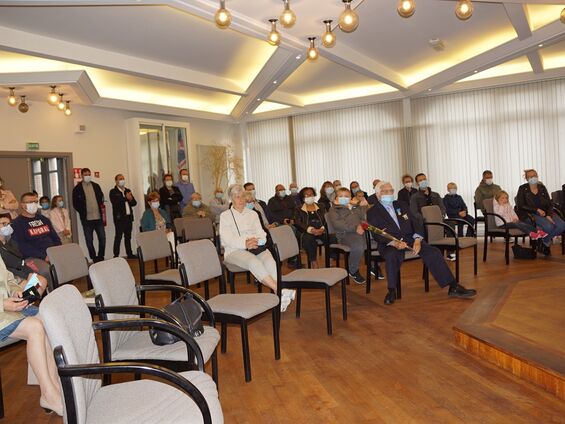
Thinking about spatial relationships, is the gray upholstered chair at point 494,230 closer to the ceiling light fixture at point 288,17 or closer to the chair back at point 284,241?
the chair back at point 284,241

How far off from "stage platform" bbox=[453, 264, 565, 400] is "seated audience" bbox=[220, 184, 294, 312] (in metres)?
1.63

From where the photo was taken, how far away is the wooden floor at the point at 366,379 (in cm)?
286

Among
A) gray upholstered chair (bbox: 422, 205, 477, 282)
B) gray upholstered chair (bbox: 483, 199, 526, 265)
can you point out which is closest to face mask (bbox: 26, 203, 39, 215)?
gray upholstered chair (bbox: 422, 205, 477, 282)

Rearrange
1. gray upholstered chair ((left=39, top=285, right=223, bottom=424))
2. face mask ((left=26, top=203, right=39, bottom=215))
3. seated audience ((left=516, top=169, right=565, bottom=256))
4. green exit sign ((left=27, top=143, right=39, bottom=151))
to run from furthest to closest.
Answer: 1. green exit sign ((left=27, top=143, right=39, bottom=151))
2. seated audience ((left=516, top=169, right=565, bottom=256))
3. face mask ((left=26, top=203, right=39, bottom=215))
4. gray upholstered chair ((left=39, top=285, right=223, bottom=424))

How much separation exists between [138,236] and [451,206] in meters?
6.36

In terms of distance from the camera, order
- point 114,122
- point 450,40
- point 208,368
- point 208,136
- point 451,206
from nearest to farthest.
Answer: point 208,368
point 450,40
point 451,206
point 114,122
point 208,136

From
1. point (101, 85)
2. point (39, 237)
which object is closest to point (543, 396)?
point (39, 237)

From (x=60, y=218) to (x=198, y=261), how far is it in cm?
602

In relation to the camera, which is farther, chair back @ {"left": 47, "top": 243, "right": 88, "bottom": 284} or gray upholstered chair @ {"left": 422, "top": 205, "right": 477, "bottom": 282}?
gray upholstered chair @ {"left": 422, "top": 205, "right": 477, "bottom": 282}

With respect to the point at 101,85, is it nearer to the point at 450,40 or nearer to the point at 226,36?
the point at 226,36

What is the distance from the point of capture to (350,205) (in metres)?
6.79

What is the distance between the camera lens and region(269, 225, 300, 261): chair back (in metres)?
4.66

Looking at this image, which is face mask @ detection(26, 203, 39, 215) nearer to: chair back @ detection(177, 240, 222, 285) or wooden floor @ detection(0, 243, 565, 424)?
wooden floor @ detection(0, 243, 565, 424)

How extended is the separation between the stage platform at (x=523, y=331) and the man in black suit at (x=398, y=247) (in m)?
0.38
